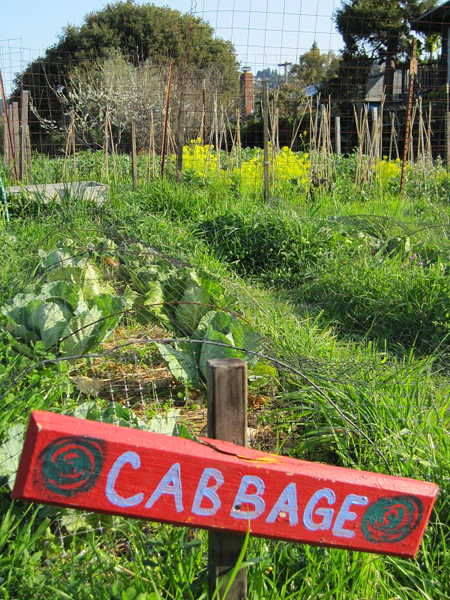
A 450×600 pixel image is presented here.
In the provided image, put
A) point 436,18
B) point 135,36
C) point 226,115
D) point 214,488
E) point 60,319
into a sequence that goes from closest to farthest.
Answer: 1. point 214,488
2. point 60,319
3. point 226,115
4. point 436,18
5. point 135,36

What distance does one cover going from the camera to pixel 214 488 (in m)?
1.33

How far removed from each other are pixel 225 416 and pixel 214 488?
0.66 feet

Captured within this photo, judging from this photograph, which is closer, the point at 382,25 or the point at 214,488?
the point at 214,488

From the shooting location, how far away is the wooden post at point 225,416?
1.46 m

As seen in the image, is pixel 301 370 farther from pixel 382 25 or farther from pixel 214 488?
pixel 382 25

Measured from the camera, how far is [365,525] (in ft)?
4.58

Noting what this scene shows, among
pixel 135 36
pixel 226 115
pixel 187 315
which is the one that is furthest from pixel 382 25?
pixel 187 315

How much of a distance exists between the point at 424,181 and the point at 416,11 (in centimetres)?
2408

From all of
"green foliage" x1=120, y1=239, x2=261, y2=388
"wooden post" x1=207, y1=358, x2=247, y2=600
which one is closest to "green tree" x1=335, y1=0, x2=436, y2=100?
"green foliage" x1=120, y1=239, x2=261, y2=388

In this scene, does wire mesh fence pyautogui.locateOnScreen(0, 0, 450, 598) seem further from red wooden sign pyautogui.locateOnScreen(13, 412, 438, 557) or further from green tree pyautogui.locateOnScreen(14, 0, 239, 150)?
green tree pyautogui.locateOnScreen(14, 0, 239, 150)

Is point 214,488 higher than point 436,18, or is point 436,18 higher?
point 436,18

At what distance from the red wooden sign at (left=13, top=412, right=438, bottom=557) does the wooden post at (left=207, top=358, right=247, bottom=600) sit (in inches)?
4.0

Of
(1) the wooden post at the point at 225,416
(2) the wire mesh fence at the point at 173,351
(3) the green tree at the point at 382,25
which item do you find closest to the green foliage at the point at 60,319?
(2) the wire mesh fence at the point at 173,351

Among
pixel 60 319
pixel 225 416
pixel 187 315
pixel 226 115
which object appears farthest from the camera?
pixel 226 115
